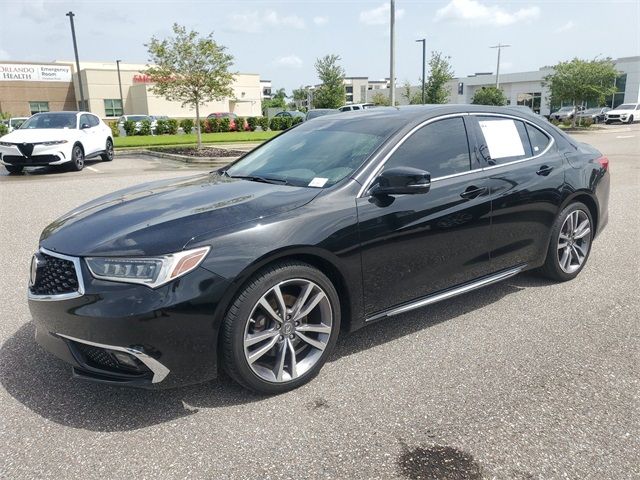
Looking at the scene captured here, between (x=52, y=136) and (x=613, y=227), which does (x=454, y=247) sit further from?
(x=52, y=136)

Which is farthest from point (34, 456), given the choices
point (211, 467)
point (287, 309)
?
point (287, 309)

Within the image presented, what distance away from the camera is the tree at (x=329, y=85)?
122ft

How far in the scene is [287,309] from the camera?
3107 millimetres

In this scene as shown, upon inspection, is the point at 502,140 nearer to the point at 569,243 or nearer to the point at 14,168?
the point at 569,243

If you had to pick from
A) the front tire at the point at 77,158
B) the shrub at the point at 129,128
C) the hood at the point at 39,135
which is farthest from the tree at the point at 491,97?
the hood at the point at 39,135

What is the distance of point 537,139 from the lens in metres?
4.66

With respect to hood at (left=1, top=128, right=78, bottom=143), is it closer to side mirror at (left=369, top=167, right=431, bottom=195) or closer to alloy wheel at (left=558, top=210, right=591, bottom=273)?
side mirror at (left=369, top=167, right=431, bottom=195)

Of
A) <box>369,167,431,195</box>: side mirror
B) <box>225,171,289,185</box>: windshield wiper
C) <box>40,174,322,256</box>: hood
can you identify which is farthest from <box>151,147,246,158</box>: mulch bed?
<box>369,167,431,195</box>: side mirror

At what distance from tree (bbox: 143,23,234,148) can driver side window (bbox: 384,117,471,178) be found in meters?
15.6

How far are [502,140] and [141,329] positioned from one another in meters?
3.18

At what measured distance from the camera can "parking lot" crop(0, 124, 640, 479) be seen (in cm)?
248

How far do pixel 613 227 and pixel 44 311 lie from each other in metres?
7.02

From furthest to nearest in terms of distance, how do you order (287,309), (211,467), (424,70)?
(424,70)
(287,309)
(211,467)

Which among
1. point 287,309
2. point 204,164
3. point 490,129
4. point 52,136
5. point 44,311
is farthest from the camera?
point 204,164
